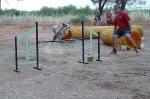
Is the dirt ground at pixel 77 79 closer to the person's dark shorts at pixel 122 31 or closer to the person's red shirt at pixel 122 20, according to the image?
the person's dark shorts at pixel 122 31

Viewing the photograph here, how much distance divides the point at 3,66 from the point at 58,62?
166 cm

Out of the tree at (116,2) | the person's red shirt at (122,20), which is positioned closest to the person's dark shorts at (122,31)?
the person's red shirt at (122,20)

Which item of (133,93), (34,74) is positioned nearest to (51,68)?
(34,74)

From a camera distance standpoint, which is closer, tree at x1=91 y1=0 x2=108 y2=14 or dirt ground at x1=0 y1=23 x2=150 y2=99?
dirt ground at x1=0 y1=23 x2=150 y2=99

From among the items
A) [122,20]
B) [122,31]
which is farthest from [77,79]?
[122,20]

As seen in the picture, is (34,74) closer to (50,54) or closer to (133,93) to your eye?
(133,93)

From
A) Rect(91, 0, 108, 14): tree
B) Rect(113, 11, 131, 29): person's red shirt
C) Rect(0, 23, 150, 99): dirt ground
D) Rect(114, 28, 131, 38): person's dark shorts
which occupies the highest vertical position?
Rect(91, 0, 108, 14): tree

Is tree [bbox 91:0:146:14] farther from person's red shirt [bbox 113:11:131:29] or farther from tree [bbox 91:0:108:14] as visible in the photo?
person's red shirt [bbox 113:11:131:29]

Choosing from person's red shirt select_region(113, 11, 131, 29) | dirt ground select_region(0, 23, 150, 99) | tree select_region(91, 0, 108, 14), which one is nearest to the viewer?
dirt ground select_region(0, 23, 150, 99)

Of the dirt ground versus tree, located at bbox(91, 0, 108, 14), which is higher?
tree, located at bbox(91, 0, 108, 14)

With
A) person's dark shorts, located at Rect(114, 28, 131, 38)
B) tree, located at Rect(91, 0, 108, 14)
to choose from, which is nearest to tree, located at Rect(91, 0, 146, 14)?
tree, located at Rect(91, 0, 108, 14)

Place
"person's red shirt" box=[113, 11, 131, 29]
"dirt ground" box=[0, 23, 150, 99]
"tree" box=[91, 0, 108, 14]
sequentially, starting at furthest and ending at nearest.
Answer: "tree" box=[91, 0, 108, 14] → "person's red shirt" box=[113, 11, 131, 29] → "dirt ground" box=[0, 23, 150, 99]

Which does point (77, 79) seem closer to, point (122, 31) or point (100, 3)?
point (122, 31)

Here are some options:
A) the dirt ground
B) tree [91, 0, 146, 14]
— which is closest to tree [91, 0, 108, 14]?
Result: tree [91, 0, 146, 14]
